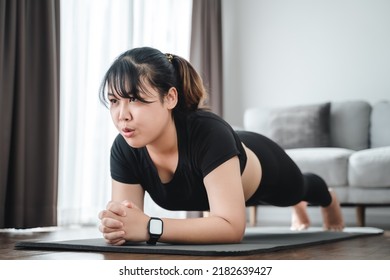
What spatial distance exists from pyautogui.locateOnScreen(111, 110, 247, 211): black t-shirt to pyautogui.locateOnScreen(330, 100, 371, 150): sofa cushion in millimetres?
2723

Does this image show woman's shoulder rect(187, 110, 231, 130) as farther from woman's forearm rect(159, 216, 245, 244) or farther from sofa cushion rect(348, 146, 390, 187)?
sofa cushion rect(348, 146, 390, 187)

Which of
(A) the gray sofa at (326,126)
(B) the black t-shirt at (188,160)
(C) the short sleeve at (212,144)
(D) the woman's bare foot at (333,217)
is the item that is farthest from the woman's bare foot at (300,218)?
(C) the short sleeve at (212,144)

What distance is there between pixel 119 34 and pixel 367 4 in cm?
224

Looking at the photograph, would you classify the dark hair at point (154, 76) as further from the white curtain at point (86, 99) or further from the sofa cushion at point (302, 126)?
the sofa cushion at point (302, 126)

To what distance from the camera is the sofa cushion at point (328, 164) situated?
3719mm

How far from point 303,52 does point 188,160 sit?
369 cm

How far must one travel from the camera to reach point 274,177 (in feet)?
7.17

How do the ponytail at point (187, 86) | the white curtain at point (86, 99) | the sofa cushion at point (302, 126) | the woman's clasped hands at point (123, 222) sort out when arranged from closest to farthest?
the woman's clasped hands at point (123, 222)
the ponytail at point (187, 86)
the white curtain at point (86, 99)
the sofa cushion at point (302, 126)

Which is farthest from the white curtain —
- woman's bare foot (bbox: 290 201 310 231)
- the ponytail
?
the ponytail

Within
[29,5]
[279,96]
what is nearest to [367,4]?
[279,96]

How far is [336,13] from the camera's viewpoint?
509 cm

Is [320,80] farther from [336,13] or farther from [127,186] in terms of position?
[127,186]

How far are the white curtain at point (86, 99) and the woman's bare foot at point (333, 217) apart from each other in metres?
1.65

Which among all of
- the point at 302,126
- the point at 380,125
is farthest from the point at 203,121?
the point at 380,125
